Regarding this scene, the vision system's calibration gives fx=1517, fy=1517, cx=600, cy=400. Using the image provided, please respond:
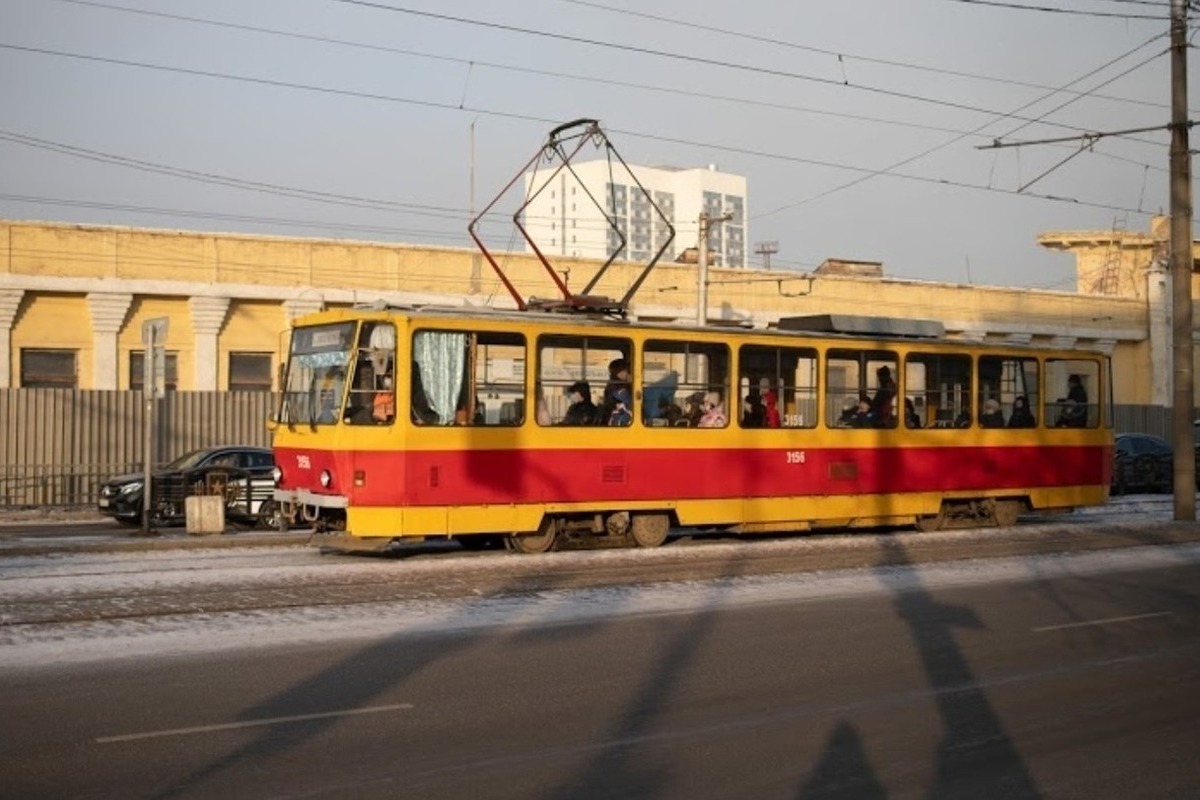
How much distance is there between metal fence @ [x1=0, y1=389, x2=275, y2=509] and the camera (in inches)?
1331

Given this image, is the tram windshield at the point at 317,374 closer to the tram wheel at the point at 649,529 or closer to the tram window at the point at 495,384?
the tram window at the point at 495,384

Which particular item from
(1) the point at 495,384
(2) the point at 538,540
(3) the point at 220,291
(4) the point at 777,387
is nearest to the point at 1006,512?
(4) the point at 777,387

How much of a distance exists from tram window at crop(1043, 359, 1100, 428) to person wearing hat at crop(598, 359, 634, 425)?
9.29 m

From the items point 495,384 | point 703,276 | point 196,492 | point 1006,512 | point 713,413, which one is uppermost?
point 703,276

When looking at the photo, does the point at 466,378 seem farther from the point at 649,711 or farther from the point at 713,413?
the point at 649,711

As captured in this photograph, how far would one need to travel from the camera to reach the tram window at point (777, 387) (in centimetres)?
2147

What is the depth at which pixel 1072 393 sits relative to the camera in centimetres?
2659

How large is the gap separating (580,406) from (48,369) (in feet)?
73.3

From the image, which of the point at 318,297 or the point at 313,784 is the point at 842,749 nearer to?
the point at 313,784

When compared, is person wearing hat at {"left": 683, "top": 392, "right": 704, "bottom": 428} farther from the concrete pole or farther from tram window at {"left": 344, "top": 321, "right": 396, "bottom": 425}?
the concrete pole

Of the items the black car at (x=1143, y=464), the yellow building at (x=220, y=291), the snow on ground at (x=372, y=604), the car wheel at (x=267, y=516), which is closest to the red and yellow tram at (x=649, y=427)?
the snow on ground at (x=372, y=604)

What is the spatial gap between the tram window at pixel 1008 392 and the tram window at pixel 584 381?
7.61m

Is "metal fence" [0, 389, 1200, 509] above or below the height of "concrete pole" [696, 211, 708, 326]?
below

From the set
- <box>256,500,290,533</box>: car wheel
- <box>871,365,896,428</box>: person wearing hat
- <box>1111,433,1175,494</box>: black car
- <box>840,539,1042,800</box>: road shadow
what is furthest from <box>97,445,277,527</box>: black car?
<box>1111,433,1175,494</box>: black car
